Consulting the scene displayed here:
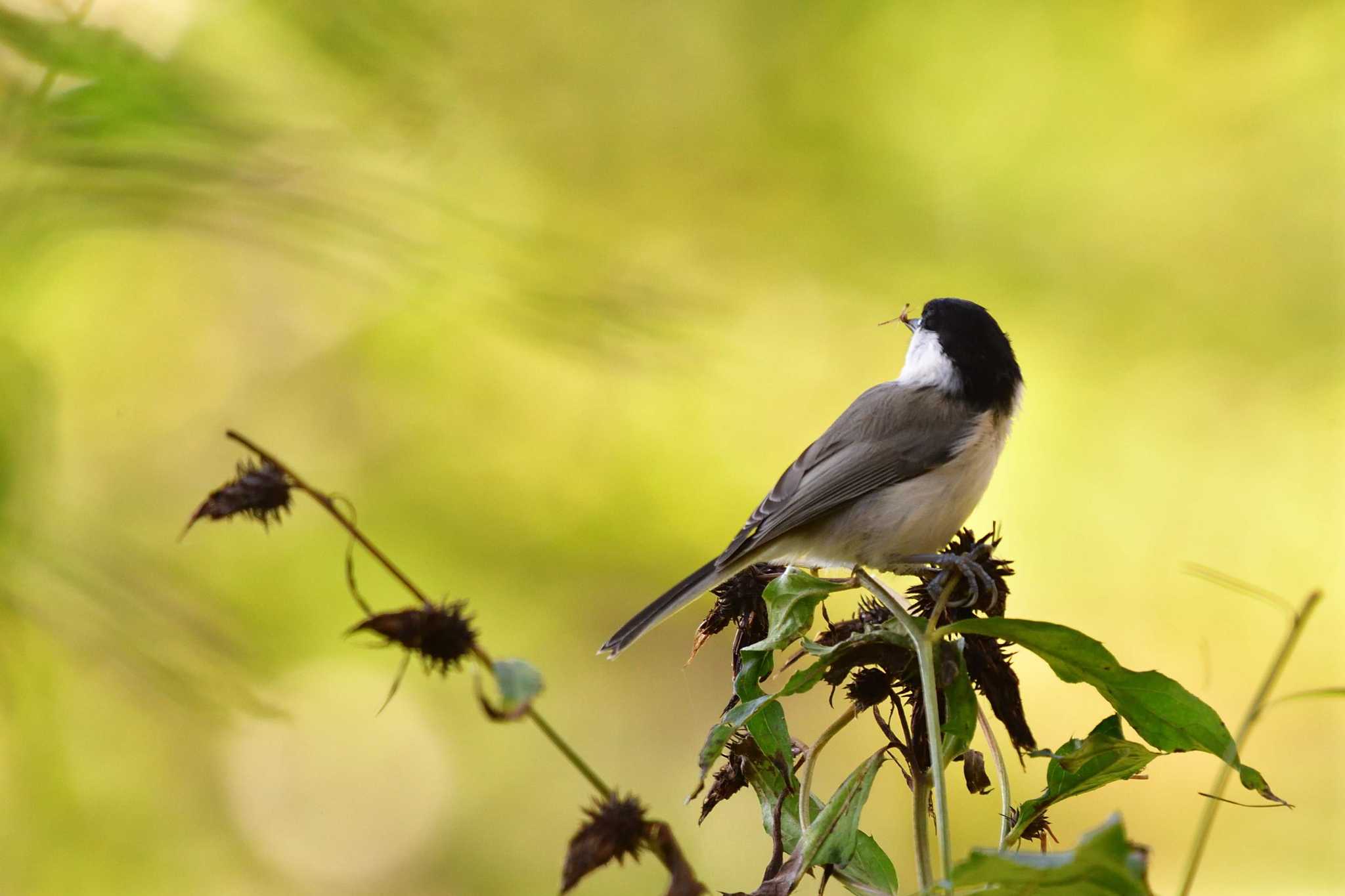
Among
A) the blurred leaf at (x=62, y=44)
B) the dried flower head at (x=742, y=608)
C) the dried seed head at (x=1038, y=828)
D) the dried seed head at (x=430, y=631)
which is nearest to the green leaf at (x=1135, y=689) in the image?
the dried seed head at (x=1038, y=828)

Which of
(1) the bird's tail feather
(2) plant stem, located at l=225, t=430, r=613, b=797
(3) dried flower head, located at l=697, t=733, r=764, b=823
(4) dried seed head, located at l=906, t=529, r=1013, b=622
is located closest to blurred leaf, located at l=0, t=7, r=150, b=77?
(2) plant stem, located at l=225, t=430, r=613, b=797

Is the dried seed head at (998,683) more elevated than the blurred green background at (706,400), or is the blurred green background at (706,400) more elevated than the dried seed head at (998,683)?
the blurred green background at (706,400)

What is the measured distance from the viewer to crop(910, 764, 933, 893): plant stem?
4.09 ft

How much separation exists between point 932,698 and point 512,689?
16.6 inches

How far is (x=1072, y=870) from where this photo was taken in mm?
954

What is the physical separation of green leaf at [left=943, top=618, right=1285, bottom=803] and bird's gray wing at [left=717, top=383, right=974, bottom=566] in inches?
59.4

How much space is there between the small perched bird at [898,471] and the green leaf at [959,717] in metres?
1.31

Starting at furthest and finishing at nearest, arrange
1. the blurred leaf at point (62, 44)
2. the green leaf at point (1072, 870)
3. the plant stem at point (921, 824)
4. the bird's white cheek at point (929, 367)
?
the bird's white cheek at point (929, 367)
the blurred leaf at point (62, 44)
the plant stem at point (921, 824)
the green leaf at point (1072, 870)

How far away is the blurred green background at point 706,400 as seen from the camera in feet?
Result: 15.7

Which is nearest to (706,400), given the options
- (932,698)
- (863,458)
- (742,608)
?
(863,458)

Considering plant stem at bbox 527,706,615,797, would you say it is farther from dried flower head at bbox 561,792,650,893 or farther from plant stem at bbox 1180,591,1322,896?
plant stem at bbox 1180,591,1322,896

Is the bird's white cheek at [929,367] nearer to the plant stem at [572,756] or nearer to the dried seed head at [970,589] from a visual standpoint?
the dried seed head at [970,589]

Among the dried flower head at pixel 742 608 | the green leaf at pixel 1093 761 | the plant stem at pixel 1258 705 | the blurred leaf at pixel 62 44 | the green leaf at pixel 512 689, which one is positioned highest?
the blurred leaf at pixel 62 44

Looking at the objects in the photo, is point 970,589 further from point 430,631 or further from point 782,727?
point 430,631
